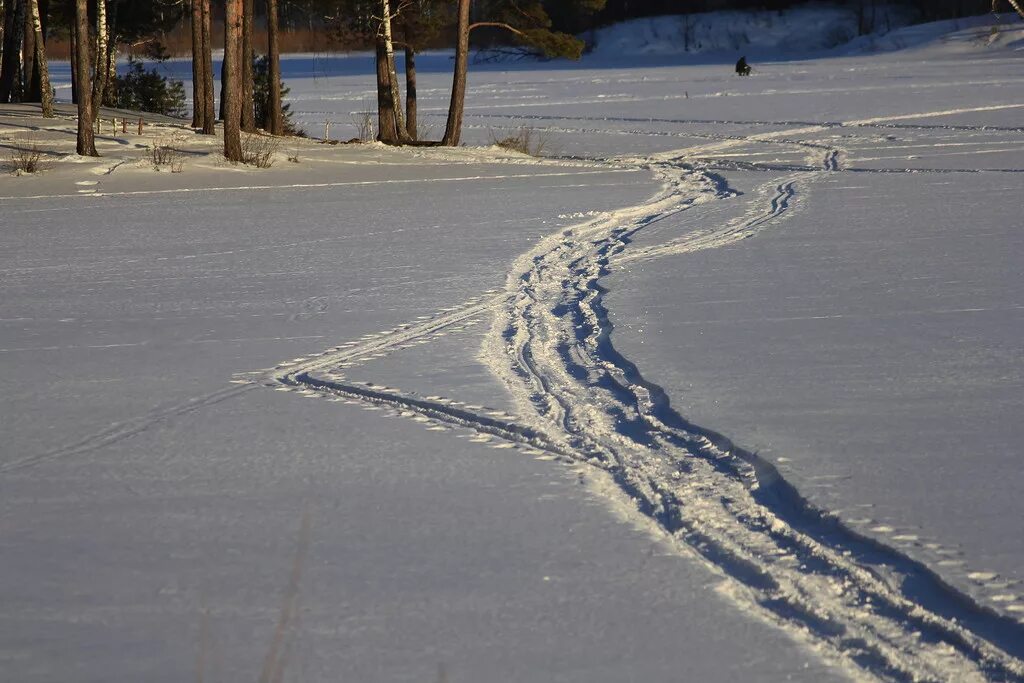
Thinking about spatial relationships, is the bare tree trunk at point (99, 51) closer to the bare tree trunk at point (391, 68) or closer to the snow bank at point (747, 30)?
the bare tree trunk at point (391, 68)

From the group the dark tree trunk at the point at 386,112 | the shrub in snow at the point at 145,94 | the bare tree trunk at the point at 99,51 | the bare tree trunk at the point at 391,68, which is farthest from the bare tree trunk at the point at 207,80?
the shrub in snow at the point at 145,94

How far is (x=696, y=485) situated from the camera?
4.77 m

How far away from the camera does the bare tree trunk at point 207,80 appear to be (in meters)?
25.5

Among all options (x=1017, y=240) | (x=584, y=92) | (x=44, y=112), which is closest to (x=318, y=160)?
(x=44, y=112)

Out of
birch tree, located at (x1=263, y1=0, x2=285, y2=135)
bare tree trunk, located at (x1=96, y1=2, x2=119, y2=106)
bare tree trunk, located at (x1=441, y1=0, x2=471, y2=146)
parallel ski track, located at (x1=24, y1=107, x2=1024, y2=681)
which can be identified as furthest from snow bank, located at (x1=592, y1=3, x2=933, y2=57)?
parallel ski track, located at (x1=24, y1=107, x2=1024, y2=681)

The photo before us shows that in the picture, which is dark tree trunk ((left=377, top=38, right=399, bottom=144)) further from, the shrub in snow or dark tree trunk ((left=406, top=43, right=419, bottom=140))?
the shrub in snow

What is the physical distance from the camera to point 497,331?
7.69 metres

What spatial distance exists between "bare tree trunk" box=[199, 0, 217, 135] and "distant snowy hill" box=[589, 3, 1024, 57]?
52.3 m

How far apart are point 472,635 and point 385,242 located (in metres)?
8.65

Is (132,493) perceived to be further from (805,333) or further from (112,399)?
(805,333)

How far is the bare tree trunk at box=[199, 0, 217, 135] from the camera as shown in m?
25.5

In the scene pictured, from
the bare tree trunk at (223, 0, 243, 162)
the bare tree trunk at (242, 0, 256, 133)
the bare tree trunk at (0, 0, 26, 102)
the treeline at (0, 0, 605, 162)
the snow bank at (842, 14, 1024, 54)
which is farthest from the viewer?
the snow bank at (842, 14, 1024, 54)

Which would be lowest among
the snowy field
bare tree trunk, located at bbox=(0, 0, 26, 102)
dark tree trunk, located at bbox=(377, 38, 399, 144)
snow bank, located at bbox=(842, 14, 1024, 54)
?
the snowy field

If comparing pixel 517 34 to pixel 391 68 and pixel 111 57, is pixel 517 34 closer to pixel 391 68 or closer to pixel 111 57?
pixel 391 68
